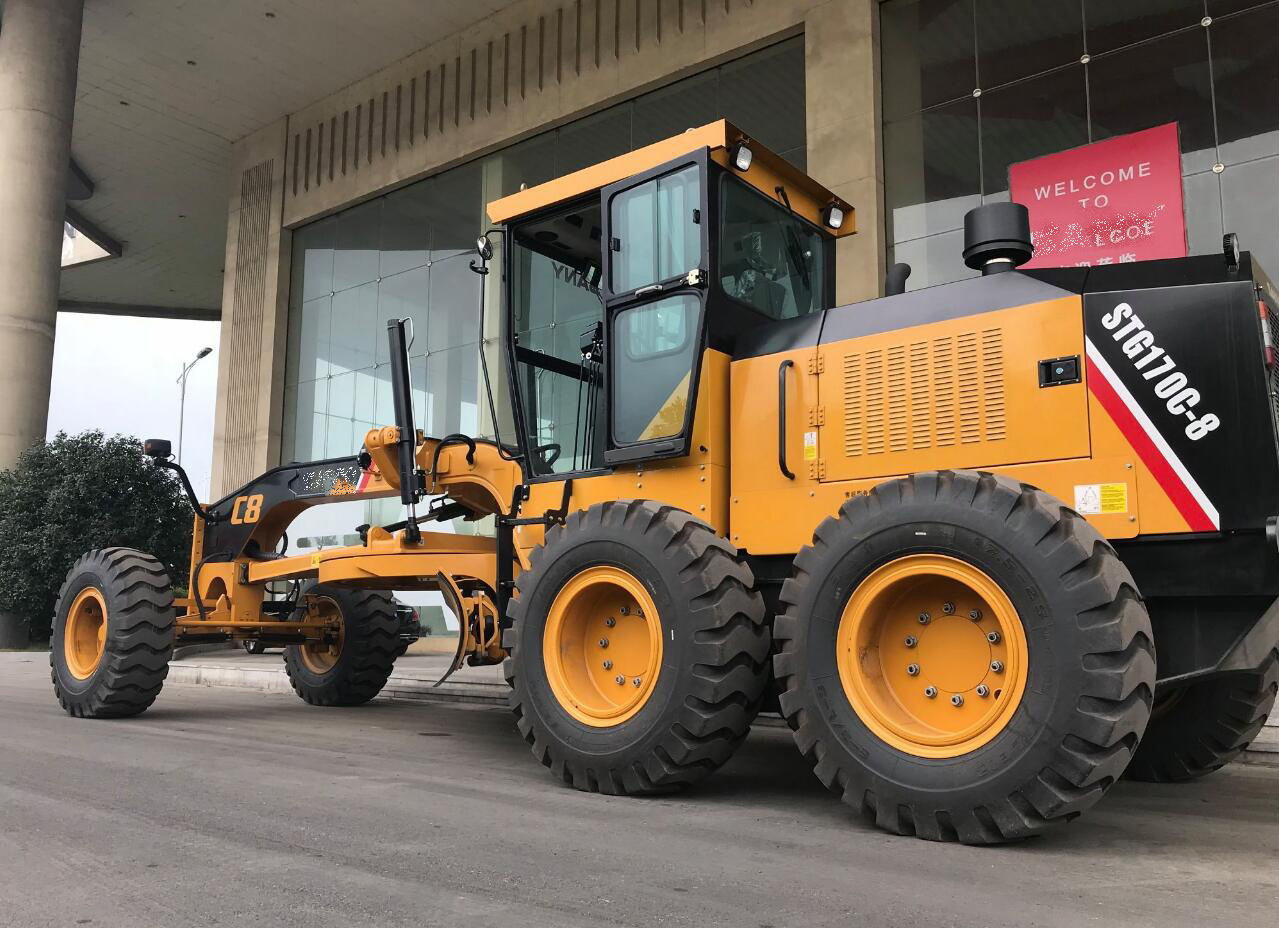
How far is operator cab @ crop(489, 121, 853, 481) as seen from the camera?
5605 millimetres

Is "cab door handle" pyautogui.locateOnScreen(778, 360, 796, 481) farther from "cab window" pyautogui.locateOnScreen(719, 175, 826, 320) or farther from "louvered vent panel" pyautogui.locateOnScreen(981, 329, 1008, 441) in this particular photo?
"louvered vent panel" pyautogui.locateOnScreen(981, 329, 1008, 441)

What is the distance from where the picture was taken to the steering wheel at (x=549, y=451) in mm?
6434

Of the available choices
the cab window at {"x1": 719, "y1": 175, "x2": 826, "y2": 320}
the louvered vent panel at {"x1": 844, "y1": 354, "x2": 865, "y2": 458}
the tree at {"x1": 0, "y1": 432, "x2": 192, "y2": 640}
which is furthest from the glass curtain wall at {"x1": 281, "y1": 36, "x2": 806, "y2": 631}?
the louvered vent panel at {"x1": 844, "y1": 354, "x2": 865, "y2": 458}

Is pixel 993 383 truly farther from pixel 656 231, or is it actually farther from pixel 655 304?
pixel 656 231

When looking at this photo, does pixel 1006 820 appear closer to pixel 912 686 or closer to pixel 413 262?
pixel 912 686

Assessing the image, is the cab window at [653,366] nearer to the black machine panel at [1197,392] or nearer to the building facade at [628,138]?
the building facade at [628,138]

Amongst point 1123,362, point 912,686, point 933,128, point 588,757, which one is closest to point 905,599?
point 912,686

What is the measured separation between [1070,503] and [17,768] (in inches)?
222

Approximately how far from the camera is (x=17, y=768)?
5.66m

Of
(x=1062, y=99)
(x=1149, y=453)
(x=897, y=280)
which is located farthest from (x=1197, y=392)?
(x=1062, y=99)

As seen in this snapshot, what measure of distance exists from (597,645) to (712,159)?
8.87 ft

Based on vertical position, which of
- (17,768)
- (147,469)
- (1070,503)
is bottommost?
(17,768)

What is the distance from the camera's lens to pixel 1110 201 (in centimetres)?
1160

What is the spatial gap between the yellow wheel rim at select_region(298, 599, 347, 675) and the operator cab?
3988 millimetres
